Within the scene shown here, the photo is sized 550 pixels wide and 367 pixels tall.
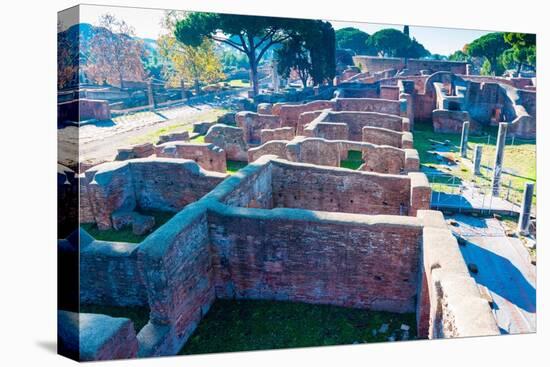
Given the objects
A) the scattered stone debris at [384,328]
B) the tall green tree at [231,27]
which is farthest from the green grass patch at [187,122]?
the scattered stone debris at [384,328]

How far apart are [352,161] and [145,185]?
8.30 metres

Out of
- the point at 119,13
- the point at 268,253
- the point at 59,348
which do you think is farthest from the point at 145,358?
the point at 119,13

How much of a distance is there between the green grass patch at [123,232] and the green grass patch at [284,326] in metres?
4.58

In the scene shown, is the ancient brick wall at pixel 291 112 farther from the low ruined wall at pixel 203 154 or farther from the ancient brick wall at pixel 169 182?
the ancient brick wall at pixel 169 182

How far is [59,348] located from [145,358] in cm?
113

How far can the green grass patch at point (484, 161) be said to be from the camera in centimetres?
1427

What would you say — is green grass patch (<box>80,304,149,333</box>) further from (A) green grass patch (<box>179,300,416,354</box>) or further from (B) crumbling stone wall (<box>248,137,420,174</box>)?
(B) crumbling stone wall (<box>248,137,420,174</box>)

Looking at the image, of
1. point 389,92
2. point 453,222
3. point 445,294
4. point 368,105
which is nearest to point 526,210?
point 453,222

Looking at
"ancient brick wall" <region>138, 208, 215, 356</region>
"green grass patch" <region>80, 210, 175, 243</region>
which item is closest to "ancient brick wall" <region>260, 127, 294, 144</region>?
"green grass patch" <region>80, 210, 175, 243</region>

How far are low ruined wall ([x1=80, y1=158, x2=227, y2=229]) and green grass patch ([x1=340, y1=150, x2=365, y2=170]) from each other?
6.85 metres

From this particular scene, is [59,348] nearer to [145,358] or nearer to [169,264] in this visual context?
[145,358]

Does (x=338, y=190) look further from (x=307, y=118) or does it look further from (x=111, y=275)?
(x=307, y=118)

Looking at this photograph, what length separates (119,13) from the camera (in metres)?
6.85

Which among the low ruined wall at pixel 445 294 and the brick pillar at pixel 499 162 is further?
the brick pillar at pixel 499 162
